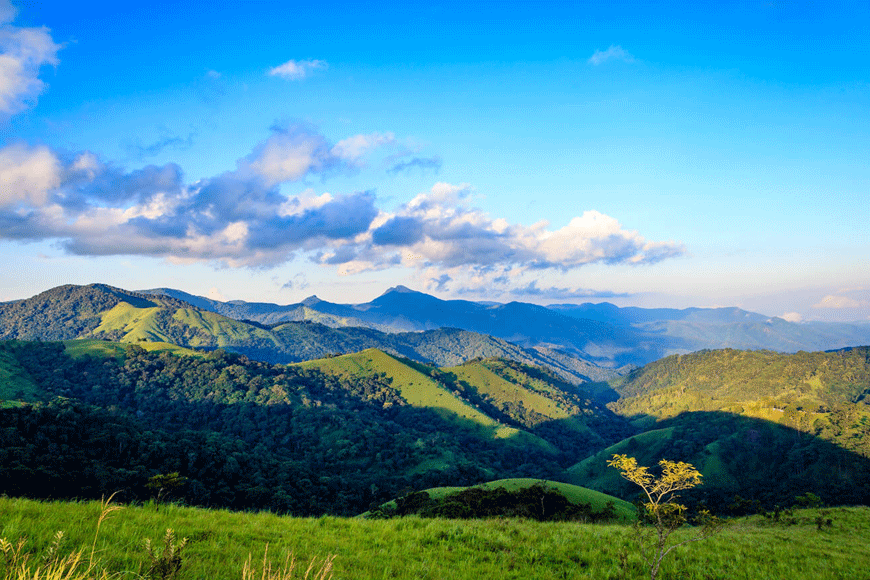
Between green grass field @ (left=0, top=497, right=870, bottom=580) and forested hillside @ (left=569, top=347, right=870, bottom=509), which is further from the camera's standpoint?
forested hillside @ (left=569, top=347, right=870, bottom=509)

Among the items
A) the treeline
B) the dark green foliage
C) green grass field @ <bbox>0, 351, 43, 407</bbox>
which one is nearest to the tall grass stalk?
the dark green foliage

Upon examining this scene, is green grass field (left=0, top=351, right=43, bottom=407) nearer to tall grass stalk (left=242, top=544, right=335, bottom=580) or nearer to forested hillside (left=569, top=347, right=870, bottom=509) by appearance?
tall grass stalk (left=242, top=544, right=335, bottom=580)

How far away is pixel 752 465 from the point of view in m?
139

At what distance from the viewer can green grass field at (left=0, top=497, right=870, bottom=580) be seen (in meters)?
7.82

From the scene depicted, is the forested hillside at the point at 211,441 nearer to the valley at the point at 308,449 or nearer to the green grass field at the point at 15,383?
the valley at the point at 308,449

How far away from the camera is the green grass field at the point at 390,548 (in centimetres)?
782

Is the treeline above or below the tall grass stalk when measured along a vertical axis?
below

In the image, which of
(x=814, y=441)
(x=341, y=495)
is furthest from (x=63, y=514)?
(x=814, y=441)

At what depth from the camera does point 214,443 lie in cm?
9144

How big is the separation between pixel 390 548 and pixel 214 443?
3868 inches

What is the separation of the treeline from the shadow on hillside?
3133 cm

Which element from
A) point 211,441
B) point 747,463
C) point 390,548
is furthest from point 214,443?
point 747,463

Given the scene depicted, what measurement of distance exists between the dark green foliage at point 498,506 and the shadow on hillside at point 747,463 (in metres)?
74.7

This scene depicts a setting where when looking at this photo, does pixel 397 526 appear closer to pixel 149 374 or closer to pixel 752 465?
pixel 752 465
